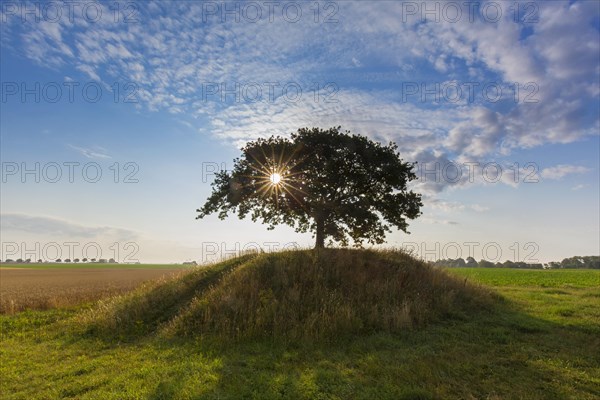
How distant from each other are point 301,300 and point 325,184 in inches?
475

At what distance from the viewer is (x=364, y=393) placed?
7.94 metres

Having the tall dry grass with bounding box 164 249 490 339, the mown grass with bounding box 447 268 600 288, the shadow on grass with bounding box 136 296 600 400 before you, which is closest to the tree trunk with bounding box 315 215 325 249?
the tall dry grass with bounding box 164 249 490 339

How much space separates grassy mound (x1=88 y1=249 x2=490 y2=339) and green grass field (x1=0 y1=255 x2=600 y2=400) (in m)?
0.68

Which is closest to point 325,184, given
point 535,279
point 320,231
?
point 320,231

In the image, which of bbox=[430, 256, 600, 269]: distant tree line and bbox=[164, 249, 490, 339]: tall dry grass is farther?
bbox=[430, 256, 600, 269]: distant tree line

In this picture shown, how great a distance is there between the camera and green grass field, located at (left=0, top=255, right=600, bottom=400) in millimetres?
8211

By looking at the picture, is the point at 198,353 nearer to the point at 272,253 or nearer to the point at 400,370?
the point at 400,370

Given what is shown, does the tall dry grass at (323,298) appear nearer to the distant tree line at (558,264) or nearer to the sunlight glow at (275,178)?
the sunlight glow at (275,178)

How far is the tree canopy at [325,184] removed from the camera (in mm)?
25141

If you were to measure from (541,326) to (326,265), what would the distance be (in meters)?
8.93

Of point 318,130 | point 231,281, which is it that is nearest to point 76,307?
point 231,281

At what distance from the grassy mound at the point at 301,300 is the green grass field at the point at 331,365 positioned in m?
0.68

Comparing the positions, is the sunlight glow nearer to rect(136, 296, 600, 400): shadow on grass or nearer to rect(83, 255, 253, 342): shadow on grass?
rect(83, 255, 253, 342): shadow on grass

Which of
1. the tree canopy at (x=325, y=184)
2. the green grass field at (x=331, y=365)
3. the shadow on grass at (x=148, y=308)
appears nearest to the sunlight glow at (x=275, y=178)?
the tree canopy at (x=325, y=184)
